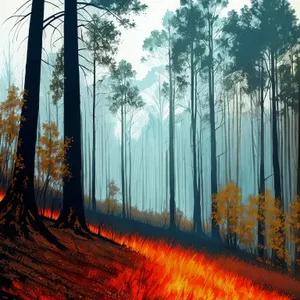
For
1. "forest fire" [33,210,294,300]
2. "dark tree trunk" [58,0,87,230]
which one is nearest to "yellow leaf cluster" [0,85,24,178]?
"dark tree trunk" [58,0,87,230]

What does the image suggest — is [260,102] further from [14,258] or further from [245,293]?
[14,258]

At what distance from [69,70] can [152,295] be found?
3.23 meters

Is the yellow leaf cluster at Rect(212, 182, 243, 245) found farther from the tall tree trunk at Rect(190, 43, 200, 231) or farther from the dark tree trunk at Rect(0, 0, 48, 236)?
the dark tree trunk at Rect(0, 0, 48, 236)

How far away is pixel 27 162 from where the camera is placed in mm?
3967

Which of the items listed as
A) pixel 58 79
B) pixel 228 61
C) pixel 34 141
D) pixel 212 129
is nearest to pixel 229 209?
pixel 212 129

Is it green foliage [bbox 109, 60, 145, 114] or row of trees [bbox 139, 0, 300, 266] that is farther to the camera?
green foliage [bbox 109, 60, 145, 114]

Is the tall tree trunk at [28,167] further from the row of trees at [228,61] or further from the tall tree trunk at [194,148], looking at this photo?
the tall tree trunk at [194,148]

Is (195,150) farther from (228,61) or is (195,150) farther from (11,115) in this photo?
(11,115)

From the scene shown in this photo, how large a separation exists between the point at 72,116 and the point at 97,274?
2456 millimetres

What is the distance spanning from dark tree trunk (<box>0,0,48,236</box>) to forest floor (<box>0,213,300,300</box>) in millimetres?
231

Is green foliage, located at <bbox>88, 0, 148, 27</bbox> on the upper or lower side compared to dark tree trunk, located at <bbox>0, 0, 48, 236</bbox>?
upper

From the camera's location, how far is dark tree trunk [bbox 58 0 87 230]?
483 centimetres

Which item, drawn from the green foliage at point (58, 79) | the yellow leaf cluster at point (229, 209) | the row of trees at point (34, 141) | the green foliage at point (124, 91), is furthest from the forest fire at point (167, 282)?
the green foliage at point (124, 91)

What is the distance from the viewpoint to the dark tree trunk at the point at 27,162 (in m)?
3.64
